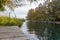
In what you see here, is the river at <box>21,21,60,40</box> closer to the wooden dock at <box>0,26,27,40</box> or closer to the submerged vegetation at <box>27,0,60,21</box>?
the wooden dock at <box>0,26,27,40</box>

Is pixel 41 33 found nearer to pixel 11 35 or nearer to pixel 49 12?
pixel 11 35

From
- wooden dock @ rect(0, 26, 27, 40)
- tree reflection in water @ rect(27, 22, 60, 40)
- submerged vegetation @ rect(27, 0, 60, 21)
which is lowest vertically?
submerged vegetation @ rect(27, 0, 60, 21)

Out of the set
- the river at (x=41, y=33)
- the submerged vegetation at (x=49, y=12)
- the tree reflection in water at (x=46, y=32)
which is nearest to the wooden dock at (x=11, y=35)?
the river at (x=41, y=33)

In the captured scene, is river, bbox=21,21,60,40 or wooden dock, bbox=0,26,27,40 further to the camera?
river, bbox=21,21,60,40

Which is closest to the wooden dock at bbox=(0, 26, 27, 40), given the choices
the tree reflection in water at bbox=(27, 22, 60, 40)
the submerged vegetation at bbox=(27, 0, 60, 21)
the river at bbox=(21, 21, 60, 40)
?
the river at bbox=(21, 21, 60, 40)

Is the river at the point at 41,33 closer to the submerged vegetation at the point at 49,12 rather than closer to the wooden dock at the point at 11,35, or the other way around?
the wooden dock at the point at 11,35

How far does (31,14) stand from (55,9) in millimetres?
8489

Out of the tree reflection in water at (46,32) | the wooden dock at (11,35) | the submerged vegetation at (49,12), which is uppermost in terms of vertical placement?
the wooden dock at (11,35)

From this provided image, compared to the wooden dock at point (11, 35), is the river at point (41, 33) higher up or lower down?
lower down

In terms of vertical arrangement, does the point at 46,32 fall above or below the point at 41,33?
below

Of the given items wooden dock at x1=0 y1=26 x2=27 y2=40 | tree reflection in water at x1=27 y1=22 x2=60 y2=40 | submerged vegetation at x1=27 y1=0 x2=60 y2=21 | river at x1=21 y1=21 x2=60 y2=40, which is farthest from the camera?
submerged vegetation at x1=27 y1=0 x2=60 y2=21

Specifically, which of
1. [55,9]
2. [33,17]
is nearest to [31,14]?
[33,17]

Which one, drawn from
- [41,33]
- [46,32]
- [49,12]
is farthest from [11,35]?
[49,12]

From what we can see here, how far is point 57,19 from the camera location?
159 ft
